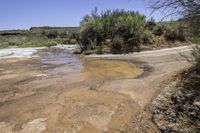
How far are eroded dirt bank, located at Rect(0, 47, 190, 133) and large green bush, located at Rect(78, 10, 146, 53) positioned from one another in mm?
6276

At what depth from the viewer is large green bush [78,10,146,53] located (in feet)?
69.6

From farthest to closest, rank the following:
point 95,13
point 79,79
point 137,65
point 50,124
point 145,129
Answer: point 95,13 < point 137,65 < point 79,79 < point 50,124 < point 145,129

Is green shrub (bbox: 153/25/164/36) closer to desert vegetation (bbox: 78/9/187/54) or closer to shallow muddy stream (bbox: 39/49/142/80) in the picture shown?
desert vegetation (bbox: 78/9/187/54)

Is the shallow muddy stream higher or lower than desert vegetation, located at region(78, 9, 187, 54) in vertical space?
lower

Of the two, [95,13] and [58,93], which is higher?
[95,13]

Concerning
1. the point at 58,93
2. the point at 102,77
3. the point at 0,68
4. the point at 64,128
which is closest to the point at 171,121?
the point at 64,128

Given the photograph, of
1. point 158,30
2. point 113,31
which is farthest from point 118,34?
point 158,30

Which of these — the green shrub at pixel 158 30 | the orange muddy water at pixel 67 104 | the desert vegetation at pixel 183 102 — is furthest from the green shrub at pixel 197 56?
the green shrub at pixel 158 30

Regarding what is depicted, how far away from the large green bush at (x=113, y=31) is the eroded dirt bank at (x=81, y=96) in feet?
20.6

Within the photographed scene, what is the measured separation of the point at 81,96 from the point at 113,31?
13642mm

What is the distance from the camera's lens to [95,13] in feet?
79.4

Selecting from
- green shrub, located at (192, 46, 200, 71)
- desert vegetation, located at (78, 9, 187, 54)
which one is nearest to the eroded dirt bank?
green shrub, located at (192, 46, 200, 71)

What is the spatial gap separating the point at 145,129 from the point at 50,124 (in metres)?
2.03

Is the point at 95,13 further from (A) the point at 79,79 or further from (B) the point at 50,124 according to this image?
(B) the point at 50,124
